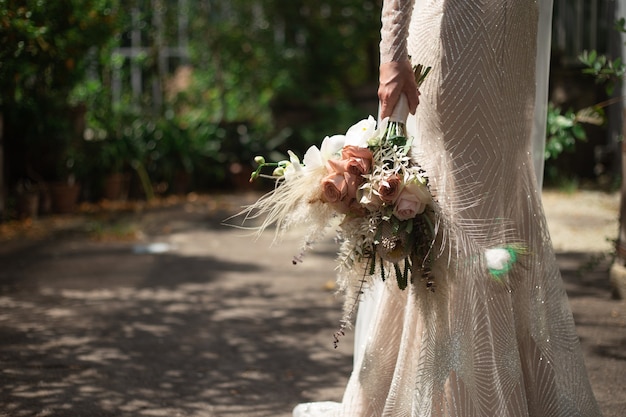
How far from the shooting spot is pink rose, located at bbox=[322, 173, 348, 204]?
2.61 meters

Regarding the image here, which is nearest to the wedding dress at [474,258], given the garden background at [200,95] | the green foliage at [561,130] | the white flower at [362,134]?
the white flower at [362,134]

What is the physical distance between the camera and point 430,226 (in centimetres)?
264

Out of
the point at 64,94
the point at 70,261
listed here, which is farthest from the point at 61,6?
the point at 70,261

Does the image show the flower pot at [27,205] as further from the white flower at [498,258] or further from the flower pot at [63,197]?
the white flower at [498,258]

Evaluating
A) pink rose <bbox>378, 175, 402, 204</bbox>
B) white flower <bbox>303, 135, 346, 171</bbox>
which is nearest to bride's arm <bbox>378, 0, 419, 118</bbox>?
white flower <bbox>303, 135, 346, 171</bbox>

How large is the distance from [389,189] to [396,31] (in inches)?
23.0

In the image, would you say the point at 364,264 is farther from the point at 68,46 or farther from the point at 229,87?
the point at 229,87

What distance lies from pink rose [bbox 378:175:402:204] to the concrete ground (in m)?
1.38

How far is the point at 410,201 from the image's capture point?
2.58m

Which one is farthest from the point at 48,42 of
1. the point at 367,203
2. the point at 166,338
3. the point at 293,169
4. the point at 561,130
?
the point at 367,203

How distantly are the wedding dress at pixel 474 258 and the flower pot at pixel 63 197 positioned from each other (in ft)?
22.7

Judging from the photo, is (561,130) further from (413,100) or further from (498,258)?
(413,100)

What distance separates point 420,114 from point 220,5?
10.5 meters

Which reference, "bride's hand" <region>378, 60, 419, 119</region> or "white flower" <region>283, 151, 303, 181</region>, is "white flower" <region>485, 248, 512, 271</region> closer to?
"bride's hand" <region>378, 60, 419, 119</region>
